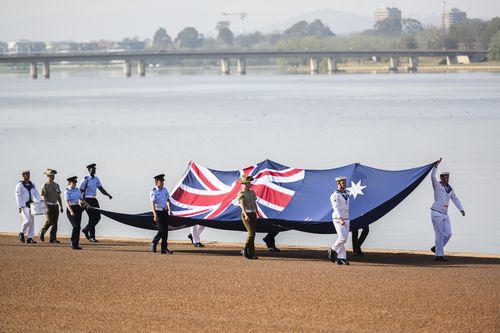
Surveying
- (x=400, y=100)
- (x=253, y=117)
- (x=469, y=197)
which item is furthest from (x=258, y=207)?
(x=400, y=100)

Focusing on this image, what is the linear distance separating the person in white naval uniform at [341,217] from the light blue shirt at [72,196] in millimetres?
5661

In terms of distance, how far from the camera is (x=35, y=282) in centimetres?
1808

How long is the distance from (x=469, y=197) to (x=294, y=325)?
68.9 ft

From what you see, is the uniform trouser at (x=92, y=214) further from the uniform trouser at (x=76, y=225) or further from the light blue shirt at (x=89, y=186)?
the uniform trouser at (x=76, y=225)

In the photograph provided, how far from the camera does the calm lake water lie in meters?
30.2

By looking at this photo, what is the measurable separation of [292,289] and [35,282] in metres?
4.34

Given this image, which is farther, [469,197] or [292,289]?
[469,197]

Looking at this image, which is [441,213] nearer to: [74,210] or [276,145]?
[74,210]

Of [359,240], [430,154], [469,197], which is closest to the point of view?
[359,240]

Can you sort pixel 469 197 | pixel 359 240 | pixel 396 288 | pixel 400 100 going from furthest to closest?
pixel 400 100, pixel 469 197, pixel 359 240, pixel 396 288

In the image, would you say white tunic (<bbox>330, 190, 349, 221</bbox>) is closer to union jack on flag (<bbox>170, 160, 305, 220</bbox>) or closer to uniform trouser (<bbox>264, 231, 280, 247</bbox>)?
union jack on flag (<bbox>170, 160, 305, 220</bbox>)

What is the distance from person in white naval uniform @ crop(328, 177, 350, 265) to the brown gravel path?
32cm

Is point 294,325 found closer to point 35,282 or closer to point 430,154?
point 35,282

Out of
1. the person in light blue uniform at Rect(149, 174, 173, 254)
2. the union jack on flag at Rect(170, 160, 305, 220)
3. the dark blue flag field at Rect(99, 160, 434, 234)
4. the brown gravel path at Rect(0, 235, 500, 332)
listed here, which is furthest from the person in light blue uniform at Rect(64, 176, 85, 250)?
the union jack on flag at Rect(170, 160, 305, 220)
